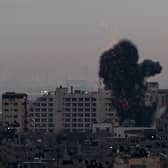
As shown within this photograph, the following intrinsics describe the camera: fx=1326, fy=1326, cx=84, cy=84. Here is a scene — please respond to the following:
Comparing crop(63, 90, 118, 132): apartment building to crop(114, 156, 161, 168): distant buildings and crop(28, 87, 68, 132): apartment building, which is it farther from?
crop(114, 156, 161, 168): distant buildings

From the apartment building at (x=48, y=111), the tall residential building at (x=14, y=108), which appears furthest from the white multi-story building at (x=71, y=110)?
the tall residential building at (x=14, y=108)

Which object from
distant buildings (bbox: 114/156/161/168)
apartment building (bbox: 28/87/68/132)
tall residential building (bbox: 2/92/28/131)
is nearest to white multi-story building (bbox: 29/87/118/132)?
apartment building (bbox: 28/87/68/132)

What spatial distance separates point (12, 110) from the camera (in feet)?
250

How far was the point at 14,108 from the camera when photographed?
75.9 meters

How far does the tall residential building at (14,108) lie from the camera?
7502 cm

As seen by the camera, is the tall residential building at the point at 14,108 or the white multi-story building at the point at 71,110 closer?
the tall residential building at the point at 14,108

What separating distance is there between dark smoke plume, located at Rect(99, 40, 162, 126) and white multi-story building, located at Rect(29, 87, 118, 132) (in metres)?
0.78

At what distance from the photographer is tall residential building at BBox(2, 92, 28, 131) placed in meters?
75.0

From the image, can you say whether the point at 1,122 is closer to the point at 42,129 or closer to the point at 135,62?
the point at 42,129

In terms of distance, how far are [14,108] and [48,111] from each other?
430 cm

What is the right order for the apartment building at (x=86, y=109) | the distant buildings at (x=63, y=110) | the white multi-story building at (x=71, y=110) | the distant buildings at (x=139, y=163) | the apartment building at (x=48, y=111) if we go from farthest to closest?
the apartment building at (x=86, y=109), the white multi-story building at (x=71, y=110), the apartment building at (x=48, y=111), the distant buildings at (x=63, y=110), the distant buildings at (x=139, y=163)

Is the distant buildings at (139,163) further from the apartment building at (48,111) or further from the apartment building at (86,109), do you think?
the apartment building at (86,109)

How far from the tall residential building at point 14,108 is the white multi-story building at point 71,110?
102 centimetres

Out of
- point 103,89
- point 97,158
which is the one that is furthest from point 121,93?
point 97,158
